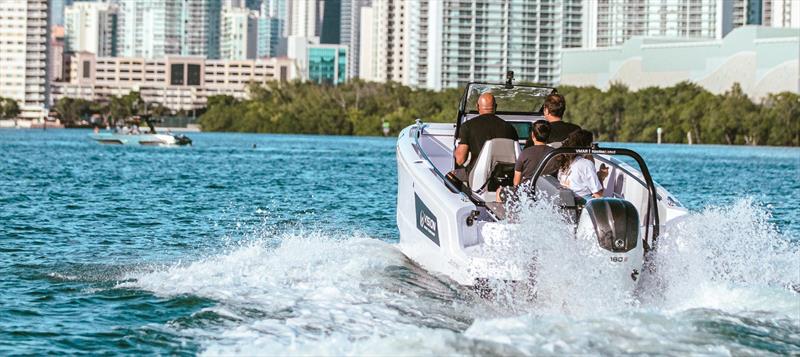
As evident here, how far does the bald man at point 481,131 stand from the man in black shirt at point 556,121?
0.47 metres

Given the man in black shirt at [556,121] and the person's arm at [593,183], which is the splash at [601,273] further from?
the man in black shirt at [556,121]

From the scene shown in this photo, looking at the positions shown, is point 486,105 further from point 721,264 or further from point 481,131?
point 721,264

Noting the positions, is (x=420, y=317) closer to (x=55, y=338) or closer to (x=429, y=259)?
(x=429, y=259)

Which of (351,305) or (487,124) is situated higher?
(487,124)

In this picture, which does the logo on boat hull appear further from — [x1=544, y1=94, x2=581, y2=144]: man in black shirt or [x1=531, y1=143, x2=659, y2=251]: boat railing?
[x1=544, y1=94, x2=581, y2=144]: man in black shirt

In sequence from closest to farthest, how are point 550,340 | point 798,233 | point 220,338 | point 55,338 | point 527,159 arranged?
point 550,340
point 220,338
point 55,338
point 527,159
point 798,233

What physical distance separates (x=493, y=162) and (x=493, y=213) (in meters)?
1.21

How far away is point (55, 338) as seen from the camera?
37.2 ft

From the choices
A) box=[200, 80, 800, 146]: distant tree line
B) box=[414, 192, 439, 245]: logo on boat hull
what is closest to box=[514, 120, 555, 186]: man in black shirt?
box=[414, 192, 439, 245]: logo on boat hull

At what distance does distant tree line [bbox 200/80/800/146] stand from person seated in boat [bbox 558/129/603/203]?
10276 centimetres

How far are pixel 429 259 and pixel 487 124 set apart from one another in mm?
1522

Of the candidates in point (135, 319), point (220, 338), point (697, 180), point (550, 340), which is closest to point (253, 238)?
point (135, 319)

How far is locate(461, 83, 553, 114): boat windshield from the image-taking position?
1697 centimetres

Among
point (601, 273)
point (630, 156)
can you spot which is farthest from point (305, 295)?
point (630, 156)
